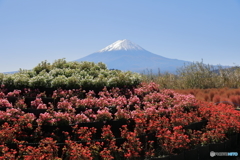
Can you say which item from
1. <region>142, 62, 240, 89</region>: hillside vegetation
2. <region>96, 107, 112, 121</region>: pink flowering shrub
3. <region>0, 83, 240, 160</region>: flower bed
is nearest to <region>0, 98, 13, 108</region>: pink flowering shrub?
<region>0, 83, 240, 160</region>: flower bed

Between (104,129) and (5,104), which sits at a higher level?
(5,104)

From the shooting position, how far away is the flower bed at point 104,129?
20.6 ft

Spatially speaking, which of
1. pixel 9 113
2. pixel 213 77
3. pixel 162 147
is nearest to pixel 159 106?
pixel 162 147

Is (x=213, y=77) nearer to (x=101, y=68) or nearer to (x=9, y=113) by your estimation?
(x=101, y=68)

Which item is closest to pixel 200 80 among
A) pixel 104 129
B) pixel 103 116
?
pixel 103 116

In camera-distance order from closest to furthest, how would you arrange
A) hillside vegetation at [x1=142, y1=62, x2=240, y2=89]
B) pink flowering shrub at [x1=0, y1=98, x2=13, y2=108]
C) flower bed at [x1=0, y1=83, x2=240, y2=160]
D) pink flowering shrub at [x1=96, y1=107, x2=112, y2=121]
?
flower bed at [x1=0, y1=83, x2=240, y2=160] < pink flowering shrub at [x1=96, y1=107, x2=112, y2=121] < pink flowering shrub at [x1=0, y1=98, x2=13, y2=108] < hillside vegetation at [x1=142, y1=62, x2=240, y2=89]

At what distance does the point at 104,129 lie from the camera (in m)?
6.96

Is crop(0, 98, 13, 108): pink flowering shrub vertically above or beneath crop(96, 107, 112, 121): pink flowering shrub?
above

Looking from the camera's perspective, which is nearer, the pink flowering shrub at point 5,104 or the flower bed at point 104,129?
the flower bed at point 104,129

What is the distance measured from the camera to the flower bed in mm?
6289

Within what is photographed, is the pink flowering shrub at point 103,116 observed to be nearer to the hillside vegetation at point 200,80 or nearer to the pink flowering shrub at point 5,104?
the pink flowering shrub at point 5,104

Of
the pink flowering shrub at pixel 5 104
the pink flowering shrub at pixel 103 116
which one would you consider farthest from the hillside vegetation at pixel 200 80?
the pink flowering shrub at pixel 5 104

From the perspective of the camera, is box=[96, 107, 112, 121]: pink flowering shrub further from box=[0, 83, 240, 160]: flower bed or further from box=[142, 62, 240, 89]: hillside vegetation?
box=[142, 62, 240, 89]: hillside vegetation

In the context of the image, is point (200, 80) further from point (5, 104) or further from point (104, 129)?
point (5, 104)
